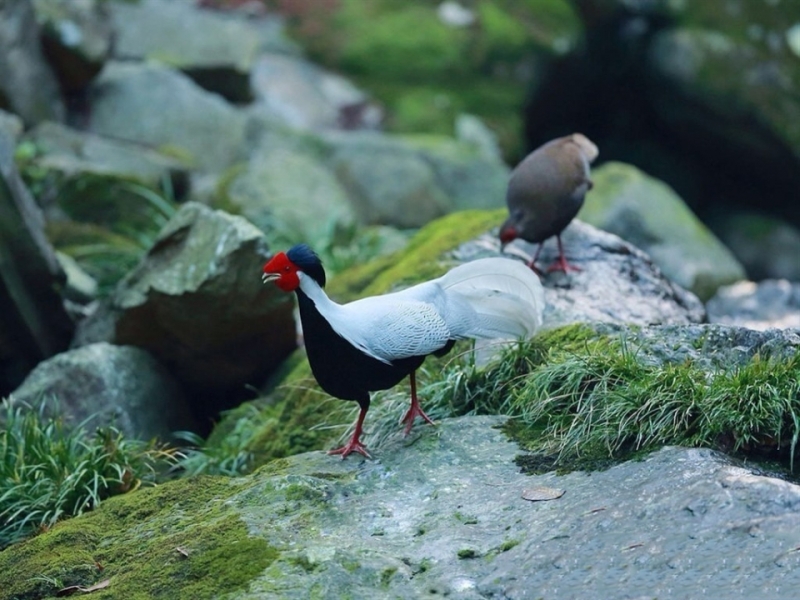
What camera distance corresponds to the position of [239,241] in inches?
230

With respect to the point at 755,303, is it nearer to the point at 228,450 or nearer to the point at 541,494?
the point at 228,450

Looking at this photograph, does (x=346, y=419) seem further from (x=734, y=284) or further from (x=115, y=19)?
(x=115, y=19)

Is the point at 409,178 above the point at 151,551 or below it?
below

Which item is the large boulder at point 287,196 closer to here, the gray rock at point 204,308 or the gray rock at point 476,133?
the gray rock at point 204,308

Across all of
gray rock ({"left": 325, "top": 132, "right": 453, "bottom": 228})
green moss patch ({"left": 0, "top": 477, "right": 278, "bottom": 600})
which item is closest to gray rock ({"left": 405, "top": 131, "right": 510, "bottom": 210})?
gray rock ({"left": 325, "top": 132, "right": 453, "bottom": 228})

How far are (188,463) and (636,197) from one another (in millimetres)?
5942

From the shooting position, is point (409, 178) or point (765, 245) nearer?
point (409, 178)

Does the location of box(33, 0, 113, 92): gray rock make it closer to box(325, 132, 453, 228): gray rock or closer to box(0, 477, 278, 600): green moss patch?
box(325, 132, 453, 228): gray rock

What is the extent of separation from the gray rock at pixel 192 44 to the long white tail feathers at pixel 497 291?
837 cm

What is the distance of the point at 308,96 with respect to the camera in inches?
533

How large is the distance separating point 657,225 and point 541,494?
687 centimetres

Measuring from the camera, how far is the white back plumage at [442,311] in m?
Result: 4.05

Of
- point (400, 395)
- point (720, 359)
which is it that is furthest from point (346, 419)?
point (720, 359)

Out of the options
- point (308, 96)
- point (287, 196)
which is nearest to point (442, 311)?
point (287, 196)
